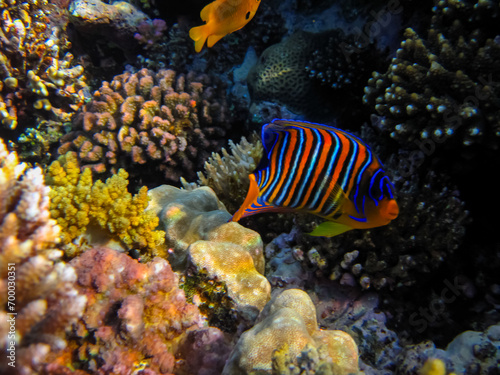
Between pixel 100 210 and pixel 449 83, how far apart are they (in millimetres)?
3765

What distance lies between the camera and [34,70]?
5.74 metres

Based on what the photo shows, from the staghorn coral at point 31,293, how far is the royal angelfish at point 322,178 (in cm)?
109

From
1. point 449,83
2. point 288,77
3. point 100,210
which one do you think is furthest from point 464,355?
point 288,77

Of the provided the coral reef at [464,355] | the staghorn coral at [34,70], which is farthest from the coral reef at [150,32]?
the coral reef at [464,355]

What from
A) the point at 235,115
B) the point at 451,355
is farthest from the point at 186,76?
the point at 451,355

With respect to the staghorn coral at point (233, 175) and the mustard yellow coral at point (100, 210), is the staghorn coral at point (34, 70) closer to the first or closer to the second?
the staghorn coral at point (233, 175)

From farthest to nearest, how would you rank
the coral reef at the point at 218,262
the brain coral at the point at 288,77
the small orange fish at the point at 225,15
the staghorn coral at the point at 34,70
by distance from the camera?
the staghorn coral at the point at 34,70
the brain coral at the point at 288,77
the small orange fish at the point at 225,15
the coral reef at the point at 218,262

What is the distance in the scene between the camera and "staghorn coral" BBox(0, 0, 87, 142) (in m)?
5.56

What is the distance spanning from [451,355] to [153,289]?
2328mm

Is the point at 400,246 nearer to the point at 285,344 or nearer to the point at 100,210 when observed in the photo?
the point at 285,344

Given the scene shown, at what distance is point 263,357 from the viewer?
183 centimetres

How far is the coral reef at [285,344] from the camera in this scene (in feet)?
5.67

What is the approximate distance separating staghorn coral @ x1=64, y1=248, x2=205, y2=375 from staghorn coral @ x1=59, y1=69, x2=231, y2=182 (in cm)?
292

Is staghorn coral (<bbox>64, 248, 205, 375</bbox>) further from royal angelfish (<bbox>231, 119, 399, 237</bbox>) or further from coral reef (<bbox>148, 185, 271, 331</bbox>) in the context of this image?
royal angelfish (<bbox>231, 119, 399, 237</bbox>)
